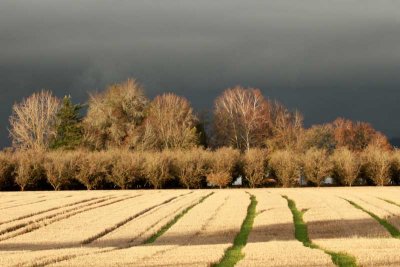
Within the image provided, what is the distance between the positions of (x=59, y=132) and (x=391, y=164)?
57017 millimetres

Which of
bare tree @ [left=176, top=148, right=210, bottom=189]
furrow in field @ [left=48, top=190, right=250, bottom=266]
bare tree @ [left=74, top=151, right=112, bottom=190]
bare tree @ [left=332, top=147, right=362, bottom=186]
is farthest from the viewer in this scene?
bare tree @ [left=332, top=147, right=362, bottom=186]

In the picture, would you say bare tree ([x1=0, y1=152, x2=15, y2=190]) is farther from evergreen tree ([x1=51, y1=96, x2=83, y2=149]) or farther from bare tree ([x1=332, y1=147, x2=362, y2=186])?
bare tree ([x1=332, y1=147, x2=362, y2=186])

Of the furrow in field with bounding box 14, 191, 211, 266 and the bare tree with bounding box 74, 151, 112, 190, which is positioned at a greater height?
the bare tree with bounding box 74, 151, 112, 190

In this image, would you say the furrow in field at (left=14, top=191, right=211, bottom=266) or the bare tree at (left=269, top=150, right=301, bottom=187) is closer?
the furrow in field at (left=14, top=191, right=211, bottom=266)

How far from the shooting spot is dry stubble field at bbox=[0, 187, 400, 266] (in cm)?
1918

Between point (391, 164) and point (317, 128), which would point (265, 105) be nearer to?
point (317, 128)

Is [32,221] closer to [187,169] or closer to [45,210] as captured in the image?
→ [45,210]

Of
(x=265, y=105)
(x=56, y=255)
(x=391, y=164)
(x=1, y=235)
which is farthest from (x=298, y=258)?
(x=265, y=105)

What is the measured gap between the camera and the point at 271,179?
295ft

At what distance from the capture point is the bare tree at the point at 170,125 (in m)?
111

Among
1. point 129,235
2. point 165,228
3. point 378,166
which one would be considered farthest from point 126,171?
point 129,235

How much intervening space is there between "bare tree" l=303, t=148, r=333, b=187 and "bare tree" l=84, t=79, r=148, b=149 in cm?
3224

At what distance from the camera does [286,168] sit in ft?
283

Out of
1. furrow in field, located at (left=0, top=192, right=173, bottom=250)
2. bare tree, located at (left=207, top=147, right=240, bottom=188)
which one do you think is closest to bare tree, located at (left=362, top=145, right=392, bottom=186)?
bare tree, located at (left=207, top=147, right=240, bottom=188)
